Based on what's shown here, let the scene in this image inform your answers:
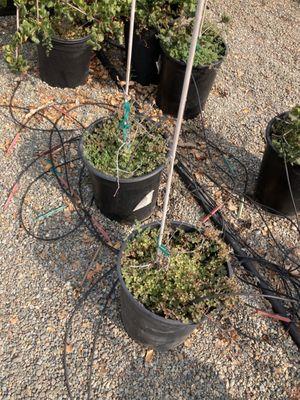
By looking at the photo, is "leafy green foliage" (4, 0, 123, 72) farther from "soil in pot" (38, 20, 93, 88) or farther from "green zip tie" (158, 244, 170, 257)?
"green zip tie" (158, 244, 170, 257)

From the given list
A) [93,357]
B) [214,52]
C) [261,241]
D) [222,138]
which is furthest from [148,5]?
[93,357]

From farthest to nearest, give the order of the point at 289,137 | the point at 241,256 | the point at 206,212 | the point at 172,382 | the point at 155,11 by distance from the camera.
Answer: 1. the point at 155,11
2. the point at 206,212
3. the point at 289,137
4. the point at 241,256
5. the point at 172,382

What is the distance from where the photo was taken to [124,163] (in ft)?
8.48

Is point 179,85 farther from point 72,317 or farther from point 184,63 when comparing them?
point 72,317

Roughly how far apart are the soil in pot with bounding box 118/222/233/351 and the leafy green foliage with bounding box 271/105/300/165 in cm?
91

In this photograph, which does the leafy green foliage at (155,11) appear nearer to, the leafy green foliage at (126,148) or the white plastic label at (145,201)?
the leafy green foliage at (126,148)

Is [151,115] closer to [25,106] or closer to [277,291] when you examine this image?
[25,106]

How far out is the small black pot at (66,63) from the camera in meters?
3.34

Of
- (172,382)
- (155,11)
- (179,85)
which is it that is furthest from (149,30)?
(172,382)

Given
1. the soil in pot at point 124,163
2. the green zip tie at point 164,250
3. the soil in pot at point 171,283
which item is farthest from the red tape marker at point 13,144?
the green zip tie at point 164,250

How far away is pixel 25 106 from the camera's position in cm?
346

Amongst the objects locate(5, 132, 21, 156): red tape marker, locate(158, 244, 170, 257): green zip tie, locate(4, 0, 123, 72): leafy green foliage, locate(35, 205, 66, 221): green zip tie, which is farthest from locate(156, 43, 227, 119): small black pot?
locate(158, 244, 170, 257): green zip tie

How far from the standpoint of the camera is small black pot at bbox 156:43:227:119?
328 cm

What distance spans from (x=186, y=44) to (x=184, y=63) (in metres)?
0.15
